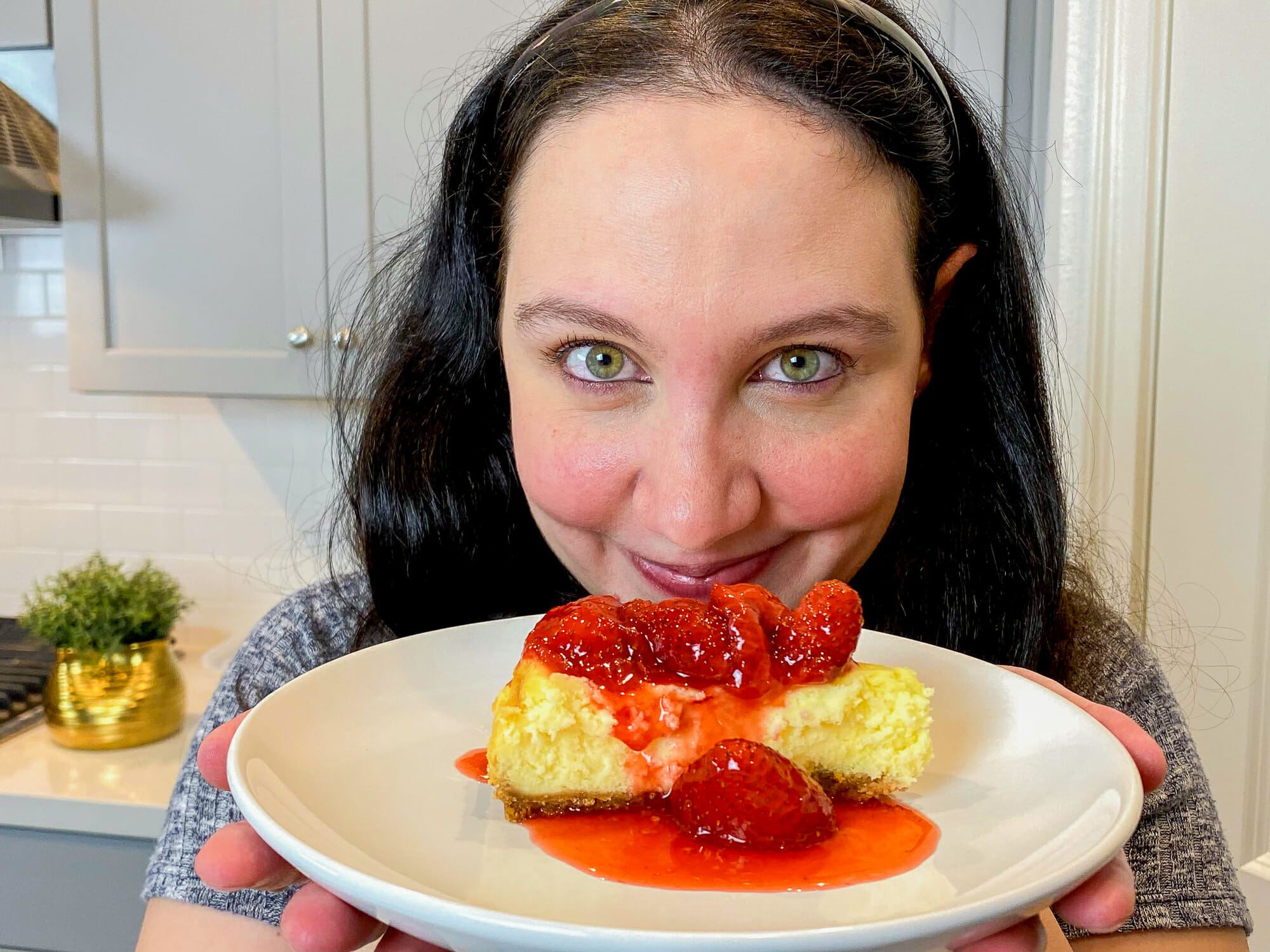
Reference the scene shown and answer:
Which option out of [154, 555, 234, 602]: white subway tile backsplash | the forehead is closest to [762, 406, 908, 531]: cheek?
the forehead

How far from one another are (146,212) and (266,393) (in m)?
0.42

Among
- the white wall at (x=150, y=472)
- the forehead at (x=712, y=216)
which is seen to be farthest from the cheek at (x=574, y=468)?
the white wall at (x=150, y=472)

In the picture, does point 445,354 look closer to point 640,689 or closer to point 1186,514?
point 640,689

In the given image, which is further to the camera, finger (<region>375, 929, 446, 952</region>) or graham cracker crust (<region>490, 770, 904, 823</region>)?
graham cracker crust (<region>490, 770, 904, 823</region>)

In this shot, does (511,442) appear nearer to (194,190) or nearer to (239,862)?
(239,862)

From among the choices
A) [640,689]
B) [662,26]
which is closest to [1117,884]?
[640,689]

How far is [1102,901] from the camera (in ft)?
1.92

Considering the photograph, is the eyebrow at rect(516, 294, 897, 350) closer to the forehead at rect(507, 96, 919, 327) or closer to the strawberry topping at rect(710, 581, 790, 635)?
the forehead at rect(507, 96, 919, 327)

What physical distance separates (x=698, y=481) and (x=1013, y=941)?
0.39 meters

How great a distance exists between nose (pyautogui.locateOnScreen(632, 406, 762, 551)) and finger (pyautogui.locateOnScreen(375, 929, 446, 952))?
35 centimetres

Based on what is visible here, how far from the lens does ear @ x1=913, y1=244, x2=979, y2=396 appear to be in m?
1.07

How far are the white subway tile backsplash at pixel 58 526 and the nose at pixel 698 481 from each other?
2.42 m

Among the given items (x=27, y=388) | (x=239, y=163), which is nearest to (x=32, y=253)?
(x=27, y=388)

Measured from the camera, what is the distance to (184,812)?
3.43ft
